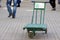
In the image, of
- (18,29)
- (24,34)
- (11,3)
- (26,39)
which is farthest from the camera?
(11,3)

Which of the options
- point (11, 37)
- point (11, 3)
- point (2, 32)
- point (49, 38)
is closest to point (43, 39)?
point (49, 38)

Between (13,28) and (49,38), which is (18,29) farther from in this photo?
(49,38)

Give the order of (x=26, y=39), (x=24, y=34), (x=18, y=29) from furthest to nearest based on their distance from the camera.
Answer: (x=18, y=29)
(x=24, y=34)
(x=26, y=39)

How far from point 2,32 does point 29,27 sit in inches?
66.8

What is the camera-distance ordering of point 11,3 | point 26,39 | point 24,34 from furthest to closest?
point 11,3 < point 24,34 < point 26,39

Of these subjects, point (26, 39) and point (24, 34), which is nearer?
point (26, 39)

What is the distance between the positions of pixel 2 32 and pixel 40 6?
5.73ft

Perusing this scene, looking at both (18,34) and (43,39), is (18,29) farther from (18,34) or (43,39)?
(43,39)

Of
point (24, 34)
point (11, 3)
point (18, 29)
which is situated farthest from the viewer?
point (11, 3)

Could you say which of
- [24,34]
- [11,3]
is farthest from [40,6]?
[11,3]

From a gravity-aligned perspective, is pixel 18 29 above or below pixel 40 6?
below

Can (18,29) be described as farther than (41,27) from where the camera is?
Yes

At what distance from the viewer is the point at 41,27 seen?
9070 millimetres

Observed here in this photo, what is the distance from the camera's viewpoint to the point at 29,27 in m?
9.02
